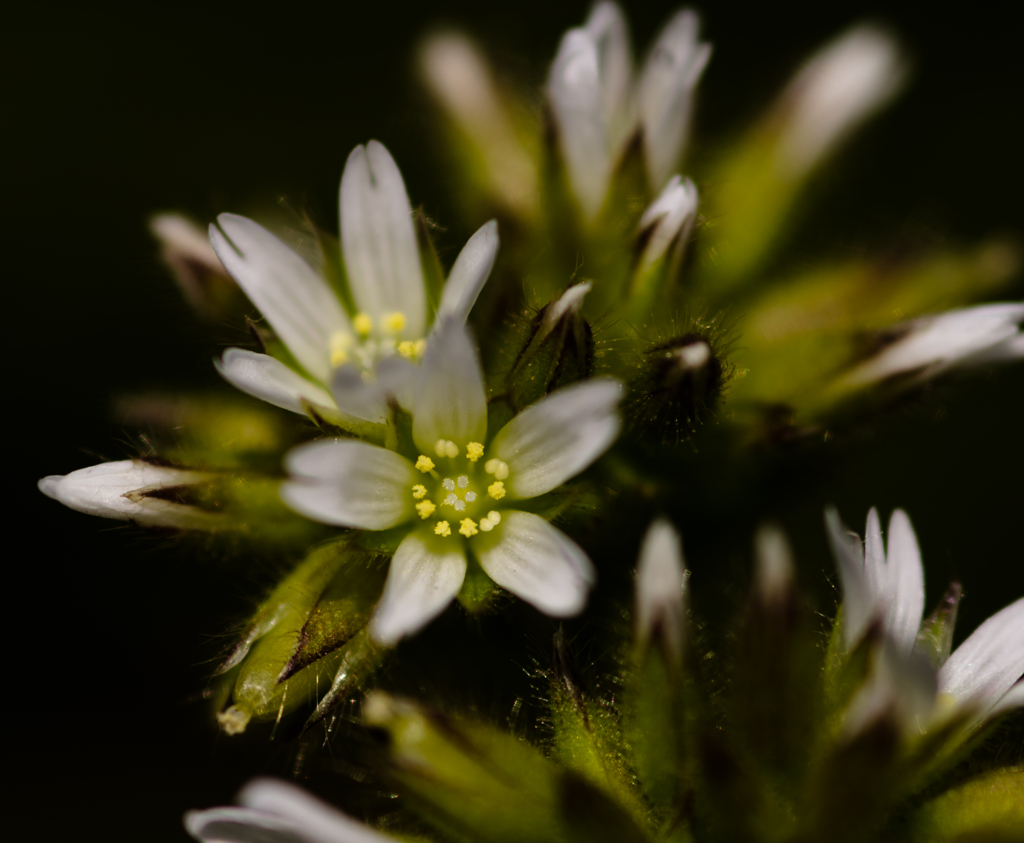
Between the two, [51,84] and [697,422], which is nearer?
[697,422]

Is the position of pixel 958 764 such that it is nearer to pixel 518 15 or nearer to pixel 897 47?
pixel 897 47

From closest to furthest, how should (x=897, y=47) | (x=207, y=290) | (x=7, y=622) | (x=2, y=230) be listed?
(x=207, y=290), (x=897, y=47), (x=7, y=622), (x=2, y=230)

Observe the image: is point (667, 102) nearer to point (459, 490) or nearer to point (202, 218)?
point (459, 490)

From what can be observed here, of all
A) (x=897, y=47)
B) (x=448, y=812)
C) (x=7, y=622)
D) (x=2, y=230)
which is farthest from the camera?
(x=2, y=230)

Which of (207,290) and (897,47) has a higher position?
(897,47)

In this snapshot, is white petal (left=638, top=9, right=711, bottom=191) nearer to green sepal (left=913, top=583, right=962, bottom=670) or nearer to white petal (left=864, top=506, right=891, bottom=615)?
white petal (left=864, top=506, right=891, bottom=615)

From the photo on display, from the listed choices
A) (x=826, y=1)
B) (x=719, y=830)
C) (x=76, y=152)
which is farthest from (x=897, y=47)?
(x=76, y=152)

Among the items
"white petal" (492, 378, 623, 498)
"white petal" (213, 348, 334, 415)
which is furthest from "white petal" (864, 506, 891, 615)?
"white petal" (213, 348, 334, 415)

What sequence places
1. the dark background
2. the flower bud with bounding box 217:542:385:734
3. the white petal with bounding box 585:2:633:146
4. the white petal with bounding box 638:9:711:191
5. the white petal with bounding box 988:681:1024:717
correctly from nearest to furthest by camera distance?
1. the white petal with bounding box 988:681:1024:717
2. the flower bud with bounding box 217:542:385:734
3. the white petal with bounding box 638:9:711:191
4. the white petal with bounding box 585:2:633:146
5. the dark background
